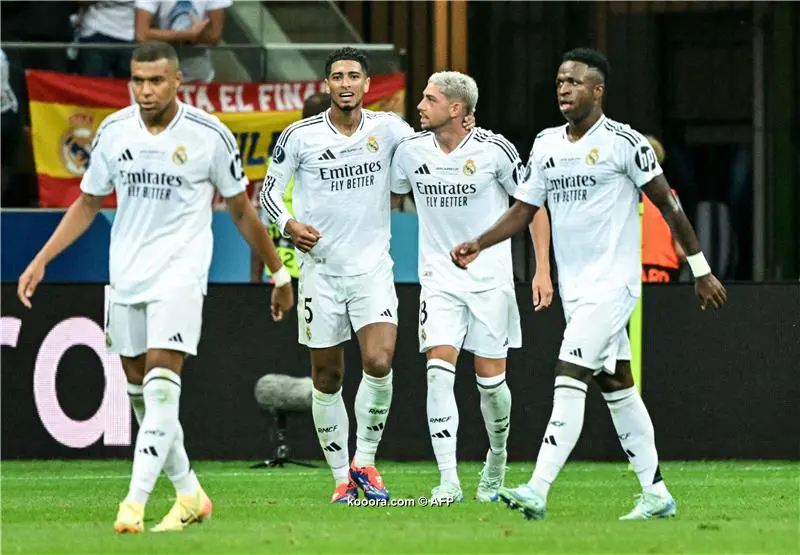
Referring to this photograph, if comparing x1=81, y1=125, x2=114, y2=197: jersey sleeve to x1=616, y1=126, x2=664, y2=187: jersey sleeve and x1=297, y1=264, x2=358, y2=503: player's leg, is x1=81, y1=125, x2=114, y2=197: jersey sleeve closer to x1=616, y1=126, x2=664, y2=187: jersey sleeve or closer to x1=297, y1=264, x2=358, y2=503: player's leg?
x1=297, y1=264, x2=358, y2=503: player's leg

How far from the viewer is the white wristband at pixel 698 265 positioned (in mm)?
8750

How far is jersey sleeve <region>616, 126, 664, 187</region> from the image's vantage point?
880 centimetres

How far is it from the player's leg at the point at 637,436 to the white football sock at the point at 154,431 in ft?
7.09

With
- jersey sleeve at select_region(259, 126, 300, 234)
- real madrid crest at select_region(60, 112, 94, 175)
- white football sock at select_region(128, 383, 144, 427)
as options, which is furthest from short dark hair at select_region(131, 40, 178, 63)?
real madrid crest at select_region(60, 112, 94, 175)

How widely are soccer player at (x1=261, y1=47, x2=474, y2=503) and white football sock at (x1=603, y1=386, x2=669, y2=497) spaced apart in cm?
159

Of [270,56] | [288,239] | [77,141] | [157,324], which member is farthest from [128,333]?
[270,56]

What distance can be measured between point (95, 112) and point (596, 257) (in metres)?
7.24

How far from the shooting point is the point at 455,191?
33.8ft

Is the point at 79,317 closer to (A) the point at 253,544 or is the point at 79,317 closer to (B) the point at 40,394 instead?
(B) the point at 40,394

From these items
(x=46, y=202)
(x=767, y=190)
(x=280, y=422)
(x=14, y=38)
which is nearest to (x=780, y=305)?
(x=767, y=190)

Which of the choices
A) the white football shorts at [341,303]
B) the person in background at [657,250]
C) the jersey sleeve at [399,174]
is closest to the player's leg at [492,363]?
the white football shorts at [341,303]

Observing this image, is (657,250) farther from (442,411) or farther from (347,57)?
(347,57)

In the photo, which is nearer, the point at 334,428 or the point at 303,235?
the point at 303,235

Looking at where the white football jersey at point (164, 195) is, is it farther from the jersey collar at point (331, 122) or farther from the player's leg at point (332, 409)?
the player's leg at point (332, 409)
